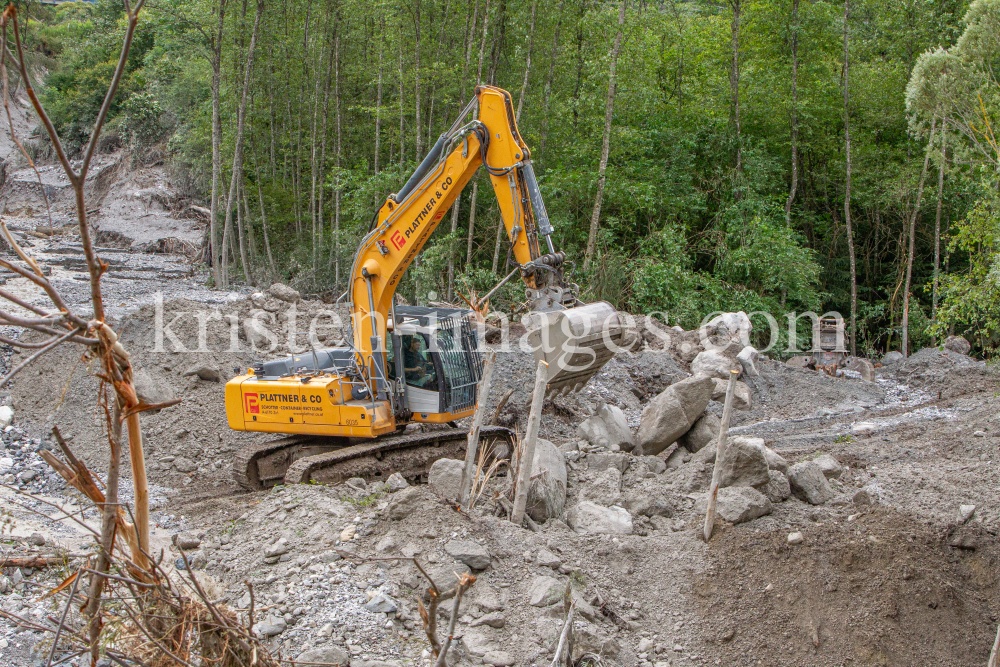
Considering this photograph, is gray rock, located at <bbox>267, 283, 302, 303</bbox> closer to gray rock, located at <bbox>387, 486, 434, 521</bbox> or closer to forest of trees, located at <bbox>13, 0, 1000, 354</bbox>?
forest of trees, located at <bbox>13, 0, 1000, 354</bbox>

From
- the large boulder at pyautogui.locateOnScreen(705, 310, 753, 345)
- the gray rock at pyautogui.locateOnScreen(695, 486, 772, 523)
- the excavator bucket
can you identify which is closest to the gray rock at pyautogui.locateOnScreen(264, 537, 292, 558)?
the excavator bucket

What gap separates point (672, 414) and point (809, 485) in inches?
107

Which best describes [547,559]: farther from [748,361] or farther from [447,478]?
[748,361]

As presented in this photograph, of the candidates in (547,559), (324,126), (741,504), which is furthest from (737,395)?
(324,126)

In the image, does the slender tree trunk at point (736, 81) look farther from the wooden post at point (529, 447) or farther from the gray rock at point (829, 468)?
the wooden post at point (529, 447)

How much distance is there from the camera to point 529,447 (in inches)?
249

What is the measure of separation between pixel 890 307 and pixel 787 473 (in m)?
15.1

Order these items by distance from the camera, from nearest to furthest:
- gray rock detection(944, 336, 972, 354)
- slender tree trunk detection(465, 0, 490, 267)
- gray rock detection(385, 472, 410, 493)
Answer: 1. gray rock detection(385, 472, 410, 493)
2. slender tree trunk detection(465, 0, 490, 267)
3. gray rock detection(944, 336, 972, 354)

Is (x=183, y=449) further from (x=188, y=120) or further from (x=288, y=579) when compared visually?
(x=188, y=120)

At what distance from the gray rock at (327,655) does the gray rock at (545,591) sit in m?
1.31

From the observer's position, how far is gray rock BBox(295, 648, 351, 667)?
475 centimetres

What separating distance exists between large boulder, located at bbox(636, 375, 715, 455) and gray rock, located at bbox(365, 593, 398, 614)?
5.15m

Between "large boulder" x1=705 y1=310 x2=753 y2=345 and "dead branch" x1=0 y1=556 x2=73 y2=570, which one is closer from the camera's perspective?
"dead branch" x1=0 y1=556 x2=73 y2=570

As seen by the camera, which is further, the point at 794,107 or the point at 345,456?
the point at 794,107
